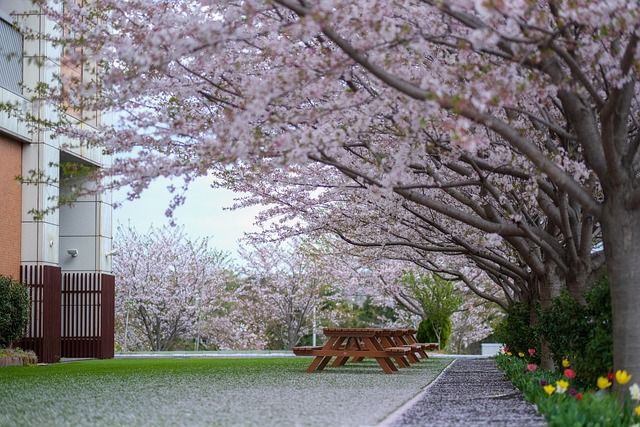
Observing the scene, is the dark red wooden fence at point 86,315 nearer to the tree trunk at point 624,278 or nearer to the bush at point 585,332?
the bush at point 585,332

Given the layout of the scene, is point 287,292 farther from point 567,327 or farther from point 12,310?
point 567,327

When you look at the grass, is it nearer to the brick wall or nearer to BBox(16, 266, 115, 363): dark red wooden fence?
the brick wall

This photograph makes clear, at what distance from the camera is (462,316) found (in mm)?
36562

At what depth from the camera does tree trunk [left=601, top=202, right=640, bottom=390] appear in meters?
6.87

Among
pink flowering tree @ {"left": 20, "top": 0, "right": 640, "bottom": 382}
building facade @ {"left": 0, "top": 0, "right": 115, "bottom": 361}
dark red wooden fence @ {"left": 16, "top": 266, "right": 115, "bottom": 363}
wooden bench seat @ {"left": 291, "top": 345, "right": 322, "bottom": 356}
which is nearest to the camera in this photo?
pink flowering tree @ {"left": 20, "top": 0, "right": 640, "bottom": 382}

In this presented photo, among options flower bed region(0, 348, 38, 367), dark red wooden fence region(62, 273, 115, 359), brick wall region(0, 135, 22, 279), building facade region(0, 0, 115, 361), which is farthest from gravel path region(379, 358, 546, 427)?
dark red wooden fence region(62, 273, 115, 359)

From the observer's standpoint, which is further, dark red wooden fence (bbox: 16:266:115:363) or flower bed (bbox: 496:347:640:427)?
dark red wooden fence (bbox: 16:266:115:363)

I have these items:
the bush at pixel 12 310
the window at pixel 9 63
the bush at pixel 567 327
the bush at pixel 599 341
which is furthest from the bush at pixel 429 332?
the bush at pixel 599 341

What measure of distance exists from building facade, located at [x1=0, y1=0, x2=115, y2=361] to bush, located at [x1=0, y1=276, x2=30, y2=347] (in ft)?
3.44

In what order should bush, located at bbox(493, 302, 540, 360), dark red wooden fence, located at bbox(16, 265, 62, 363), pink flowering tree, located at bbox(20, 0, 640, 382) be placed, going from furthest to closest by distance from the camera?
dark red wooden fence, located at bbox(16, 265, 62, 363)
bush, located at bbox(493, 302, 540, 360)
pink flowering tree, located at bbox(20, 0, 640, 382)

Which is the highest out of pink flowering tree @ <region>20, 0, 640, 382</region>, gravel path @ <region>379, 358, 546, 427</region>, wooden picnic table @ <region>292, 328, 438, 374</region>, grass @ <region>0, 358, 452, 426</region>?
pink flowering tree @ <region>20, 0, 640, 382</region>

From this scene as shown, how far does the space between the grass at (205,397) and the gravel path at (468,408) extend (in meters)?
0.23

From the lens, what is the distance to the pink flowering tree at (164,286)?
34531 millimetres

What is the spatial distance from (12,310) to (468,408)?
1251 cm
